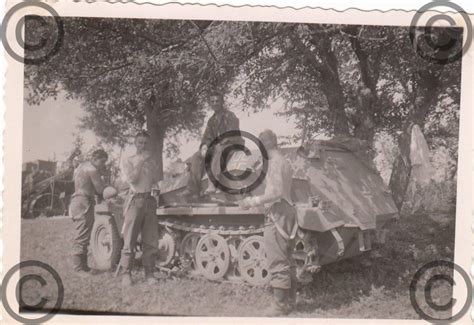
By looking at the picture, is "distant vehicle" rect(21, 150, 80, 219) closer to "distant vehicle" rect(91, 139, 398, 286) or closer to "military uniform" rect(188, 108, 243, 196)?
"distant vehicle" rect(91, 139, 398, 286)

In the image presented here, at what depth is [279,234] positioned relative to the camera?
5.87m

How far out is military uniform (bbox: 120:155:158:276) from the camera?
240 inches

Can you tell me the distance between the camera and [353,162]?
6285 mm

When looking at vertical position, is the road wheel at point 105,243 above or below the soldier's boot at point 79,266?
above

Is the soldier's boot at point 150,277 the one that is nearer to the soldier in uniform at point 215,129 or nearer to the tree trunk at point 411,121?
the soldier in uniform at point 215,129

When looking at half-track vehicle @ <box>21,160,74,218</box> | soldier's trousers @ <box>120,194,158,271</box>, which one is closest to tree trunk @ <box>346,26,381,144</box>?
soldier's trousers @ <box>120,194,158,271</box>

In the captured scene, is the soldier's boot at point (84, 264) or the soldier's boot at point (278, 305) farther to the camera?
the soldier's boot at point (84, 264)

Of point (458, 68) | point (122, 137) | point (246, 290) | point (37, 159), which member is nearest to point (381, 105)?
point (458, 68)

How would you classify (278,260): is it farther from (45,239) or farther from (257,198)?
(45,239)

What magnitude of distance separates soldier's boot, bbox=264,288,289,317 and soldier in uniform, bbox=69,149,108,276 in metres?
2.10

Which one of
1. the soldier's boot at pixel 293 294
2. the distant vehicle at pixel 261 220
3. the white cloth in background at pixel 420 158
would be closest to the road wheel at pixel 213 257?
the distant vehicle at pixel 261 220

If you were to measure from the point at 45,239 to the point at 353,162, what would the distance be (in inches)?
142

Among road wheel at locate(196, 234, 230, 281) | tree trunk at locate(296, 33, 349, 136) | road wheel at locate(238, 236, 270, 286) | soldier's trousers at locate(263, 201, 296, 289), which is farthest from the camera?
tree trunk at locate(296, 33, 349, 136)

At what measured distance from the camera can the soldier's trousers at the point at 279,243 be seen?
230 inches
